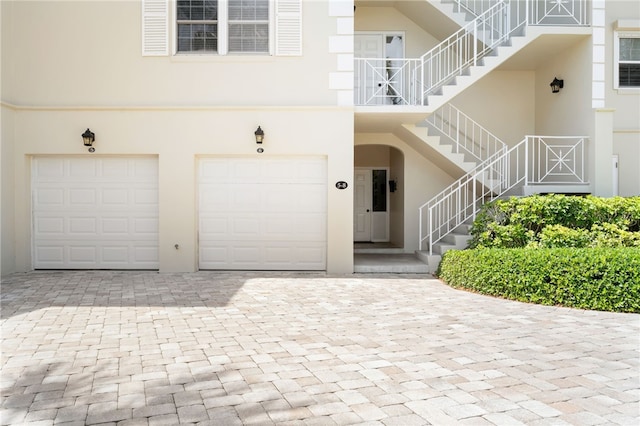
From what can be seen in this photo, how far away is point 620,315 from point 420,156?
22.7 feet

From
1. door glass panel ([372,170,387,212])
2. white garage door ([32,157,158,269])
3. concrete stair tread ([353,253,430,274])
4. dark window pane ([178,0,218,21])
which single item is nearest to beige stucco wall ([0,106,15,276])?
white garage door ([32,157,158,269])

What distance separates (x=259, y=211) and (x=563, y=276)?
19.3ft

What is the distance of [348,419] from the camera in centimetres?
353

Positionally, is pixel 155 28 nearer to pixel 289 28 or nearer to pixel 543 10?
pixel 289 28

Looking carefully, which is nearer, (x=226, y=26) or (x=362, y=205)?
(x=226, y=26)

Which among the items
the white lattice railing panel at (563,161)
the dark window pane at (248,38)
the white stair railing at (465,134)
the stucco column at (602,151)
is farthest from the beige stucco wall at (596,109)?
the dark window pane at (248,38)

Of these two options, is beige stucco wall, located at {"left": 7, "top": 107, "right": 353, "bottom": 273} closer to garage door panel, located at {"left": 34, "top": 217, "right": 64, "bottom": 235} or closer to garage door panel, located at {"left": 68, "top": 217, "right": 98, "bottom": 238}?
garage door panel, located at {"left": 34, "top": 217, "right": 64, "bottom": 235}

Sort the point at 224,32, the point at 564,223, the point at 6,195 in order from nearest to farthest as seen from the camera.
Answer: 1. the point at 564,223
2. the point at 6,195
3. the point at 224,32

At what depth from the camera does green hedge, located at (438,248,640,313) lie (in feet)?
22.3

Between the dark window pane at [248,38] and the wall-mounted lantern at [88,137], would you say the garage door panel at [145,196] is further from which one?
the dark window pane at [248,38]

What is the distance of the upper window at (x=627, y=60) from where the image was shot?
1180 centimetres

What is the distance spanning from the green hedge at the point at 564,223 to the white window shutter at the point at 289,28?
5336 mm

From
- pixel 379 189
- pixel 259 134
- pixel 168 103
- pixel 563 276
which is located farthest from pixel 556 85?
pixel 168 103

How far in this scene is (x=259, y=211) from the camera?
10398 mm
